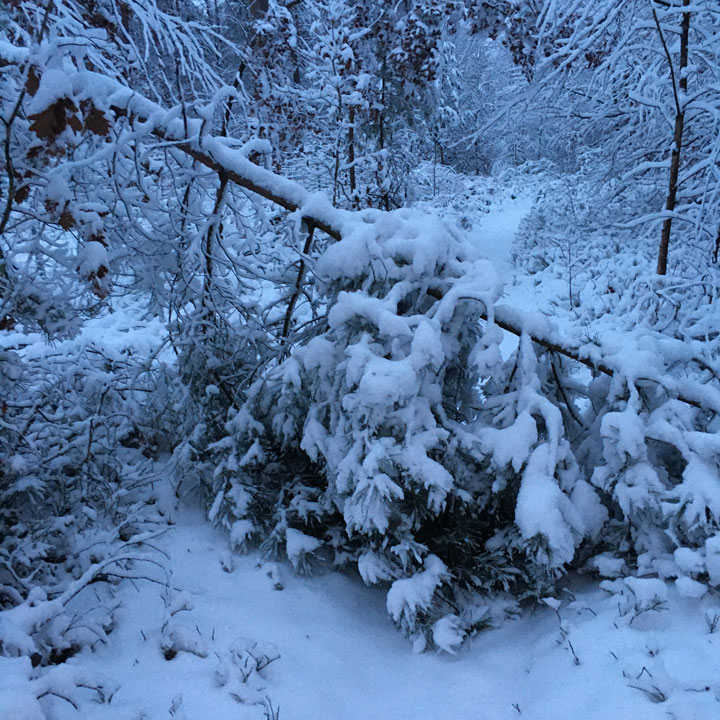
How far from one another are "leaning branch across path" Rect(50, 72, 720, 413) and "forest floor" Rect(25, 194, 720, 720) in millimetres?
1047

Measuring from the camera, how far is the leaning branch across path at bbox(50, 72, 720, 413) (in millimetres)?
2975

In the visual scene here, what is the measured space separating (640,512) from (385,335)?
5.02ft

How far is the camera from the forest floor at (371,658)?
211cm

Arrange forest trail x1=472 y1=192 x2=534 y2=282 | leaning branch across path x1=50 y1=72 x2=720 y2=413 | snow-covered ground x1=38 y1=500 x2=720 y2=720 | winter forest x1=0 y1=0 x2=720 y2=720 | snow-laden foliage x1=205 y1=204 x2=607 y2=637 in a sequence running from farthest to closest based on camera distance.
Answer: forest trail x1=472 y1=192 x2=534 y2=282, leaning branch across path x1=50 y1=72 x2=720 y2=413, snow-laden foliage x1=205 y1=204 x2=607 y2=637, winter forest x1=0 y1=0 x2=720 y2=720, snow-covered ground x1=38 y1=500 x2=720 y2=720

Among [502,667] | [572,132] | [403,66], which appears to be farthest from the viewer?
[572,132]

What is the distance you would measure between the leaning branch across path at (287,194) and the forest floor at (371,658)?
105cm

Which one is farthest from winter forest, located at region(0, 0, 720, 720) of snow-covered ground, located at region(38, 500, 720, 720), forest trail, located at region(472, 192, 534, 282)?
forest trail, located at region(472, 192, 534, 282)

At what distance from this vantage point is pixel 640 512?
2.72 meters

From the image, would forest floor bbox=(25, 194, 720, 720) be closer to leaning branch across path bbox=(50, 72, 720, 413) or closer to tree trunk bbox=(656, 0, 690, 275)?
leaning branch across path bbox=(50, 72, 720, 413)

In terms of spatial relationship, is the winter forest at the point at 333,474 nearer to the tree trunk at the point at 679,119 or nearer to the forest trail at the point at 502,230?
the tree trunk at the point at 679,119

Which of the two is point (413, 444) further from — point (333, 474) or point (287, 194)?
point (287, 194)

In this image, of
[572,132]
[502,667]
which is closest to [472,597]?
[502,667]

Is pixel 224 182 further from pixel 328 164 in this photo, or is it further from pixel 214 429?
pixel 328 164

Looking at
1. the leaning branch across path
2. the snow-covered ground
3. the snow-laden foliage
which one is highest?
the leaning branch across path
